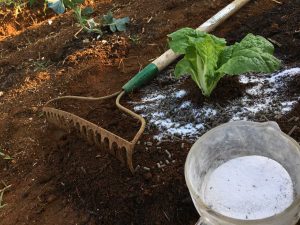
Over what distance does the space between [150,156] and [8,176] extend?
2.93 feet

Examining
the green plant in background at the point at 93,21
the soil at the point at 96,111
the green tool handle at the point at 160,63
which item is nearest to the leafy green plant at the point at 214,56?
the soil at the point at 96,111

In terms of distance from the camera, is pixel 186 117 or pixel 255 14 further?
pixel 255 14

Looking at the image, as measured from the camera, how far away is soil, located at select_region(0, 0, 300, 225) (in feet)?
7.34

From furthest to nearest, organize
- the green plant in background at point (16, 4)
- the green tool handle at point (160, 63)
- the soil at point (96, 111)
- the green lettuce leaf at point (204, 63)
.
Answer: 1. the green plant in background at point (16, 4)
2. the green tool handle at point (160, 63)
3. the green lettuce leaf at point (204, 63)
4. the soil at point (96, 111)

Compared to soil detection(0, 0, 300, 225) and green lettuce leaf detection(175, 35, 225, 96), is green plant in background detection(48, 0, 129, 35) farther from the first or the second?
green lettuce leaf detection(175, 35, 225, 96)

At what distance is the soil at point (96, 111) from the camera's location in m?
2.24

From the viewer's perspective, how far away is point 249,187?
74.6 inches

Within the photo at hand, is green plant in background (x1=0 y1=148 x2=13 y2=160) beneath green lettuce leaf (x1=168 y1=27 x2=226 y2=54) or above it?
beneath

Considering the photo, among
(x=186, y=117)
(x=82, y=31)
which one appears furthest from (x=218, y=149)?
(x=82, y=31)

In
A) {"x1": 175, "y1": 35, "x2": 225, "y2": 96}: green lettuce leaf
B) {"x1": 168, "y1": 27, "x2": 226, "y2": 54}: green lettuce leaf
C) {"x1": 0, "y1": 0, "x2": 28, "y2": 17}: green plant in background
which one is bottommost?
{"x1": 175, "y1": 35, "x2": 225, "y2": 96}: green lettuce leaf

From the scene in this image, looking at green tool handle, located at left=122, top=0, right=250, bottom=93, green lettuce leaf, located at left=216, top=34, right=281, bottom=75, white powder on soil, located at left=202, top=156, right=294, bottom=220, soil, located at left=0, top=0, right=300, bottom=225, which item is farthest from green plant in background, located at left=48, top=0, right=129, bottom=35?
white powder on soil, located at left=202, top=156, right=294, bottom=220

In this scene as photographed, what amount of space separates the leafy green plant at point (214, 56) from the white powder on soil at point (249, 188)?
548mm

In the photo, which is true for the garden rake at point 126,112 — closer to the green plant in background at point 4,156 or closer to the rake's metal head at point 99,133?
the rake's metal head at point 99,133

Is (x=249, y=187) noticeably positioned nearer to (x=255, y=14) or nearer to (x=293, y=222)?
(x=293, y=222)
